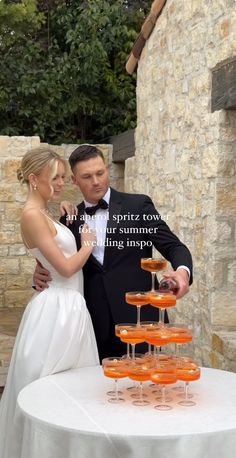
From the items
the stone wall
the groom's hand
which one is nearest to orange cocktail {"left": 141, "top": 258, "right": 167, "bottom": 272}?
the groom's hand

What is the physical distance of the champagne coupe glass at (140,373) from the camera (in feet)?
7.97

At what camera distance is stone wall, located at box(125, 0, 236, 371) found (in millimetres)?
4270

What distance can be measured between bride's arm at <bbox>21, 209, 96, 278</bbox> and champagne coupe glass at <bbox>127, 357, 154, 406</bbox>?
68 centimetres

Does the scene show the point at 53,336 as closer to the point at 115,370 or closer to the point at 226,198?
the point at 115,370

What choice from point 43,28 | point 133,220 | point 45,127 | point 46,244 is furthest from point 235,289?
point 43,28

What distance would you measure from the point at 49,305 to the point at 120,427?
1.09m

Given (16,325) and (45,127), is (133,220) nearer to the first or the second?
(16,325)

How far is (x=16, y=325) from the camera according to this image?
6.92 meters

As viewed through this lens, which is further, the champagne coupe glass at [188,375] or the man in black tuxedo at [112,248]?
the man in black tuxedo at [112,248]

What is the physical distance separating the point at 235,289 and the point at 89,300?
4.30 feet

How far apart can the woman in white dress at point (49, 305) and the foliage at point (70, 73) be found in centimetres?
632

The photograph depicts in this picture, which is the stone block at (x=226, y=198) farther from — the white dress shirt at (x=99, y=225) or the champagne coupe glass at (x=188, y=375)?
the champagne coupe glass at (x=188, y=375)

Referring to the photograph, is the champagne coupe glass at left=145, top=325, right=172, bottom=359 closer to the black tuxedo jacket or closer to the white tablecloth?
the white tablecloth

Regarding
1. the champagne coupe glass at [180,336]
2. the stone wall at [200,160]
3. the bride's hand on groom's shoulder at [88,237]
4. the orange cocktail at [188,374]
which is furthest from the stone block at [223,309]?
the orange cocktail at [188,374]
